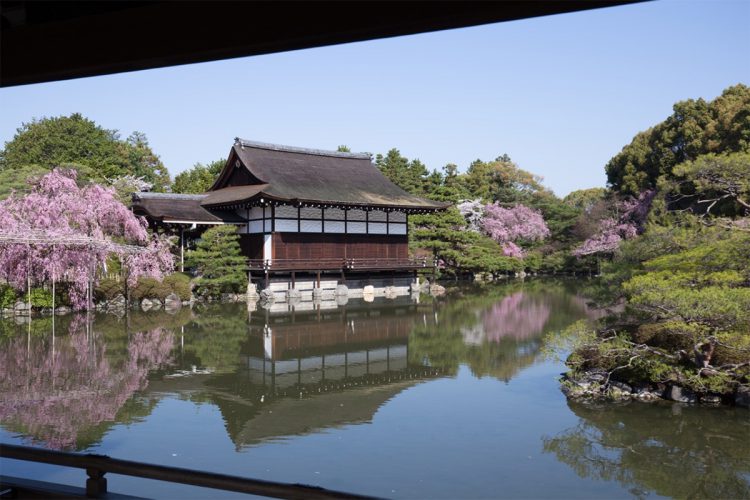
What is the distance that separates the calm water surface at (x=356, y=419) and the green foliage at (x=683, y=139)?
17.8 meters

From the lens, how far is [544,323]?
52.8 ft

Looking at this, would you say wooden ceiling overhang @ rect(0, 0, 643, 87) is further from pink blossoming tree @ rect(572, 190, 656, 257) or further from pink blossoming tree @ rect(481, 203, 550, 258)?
pink blossoming tree @ rect(481, 203, 550, 258)

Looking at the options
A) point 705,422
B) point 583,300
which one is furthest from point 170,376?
point 583,300

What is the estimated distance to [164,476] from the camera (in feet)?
8.77

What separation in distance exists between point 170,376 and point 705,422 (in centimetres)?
740

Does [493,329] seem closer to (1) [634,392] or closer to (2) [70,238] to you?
(1) [634,392]

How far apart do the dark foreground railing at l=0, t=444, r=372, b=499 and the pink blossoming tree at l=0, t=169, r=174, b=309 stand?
13.9 meters

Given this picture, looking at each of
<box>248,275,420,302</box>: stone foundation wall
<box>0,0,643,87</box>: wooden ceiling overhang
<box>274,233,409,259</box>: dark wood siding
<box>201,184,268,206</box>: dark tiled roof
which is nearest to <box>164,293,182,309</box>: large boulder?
<box>248,275,420,302</box>: stone foundation wall

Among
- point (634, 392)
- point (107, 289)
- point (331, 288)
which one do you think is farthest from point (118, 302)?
point (634, 392)

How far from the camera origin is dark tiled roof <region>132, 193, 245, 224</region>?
74.0 ft

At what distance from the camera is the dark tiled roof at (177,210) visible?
22562 mm

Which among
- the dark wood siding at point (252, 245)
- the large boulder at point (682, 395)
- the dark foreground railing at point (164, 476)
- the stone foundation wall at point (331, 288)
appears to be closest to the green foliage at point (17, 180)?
the dark wood siding at point (252, 245)

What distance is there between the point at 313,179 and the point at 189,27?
23643 millimetres

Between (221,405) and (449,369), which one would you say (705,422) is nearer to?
(449,369)
